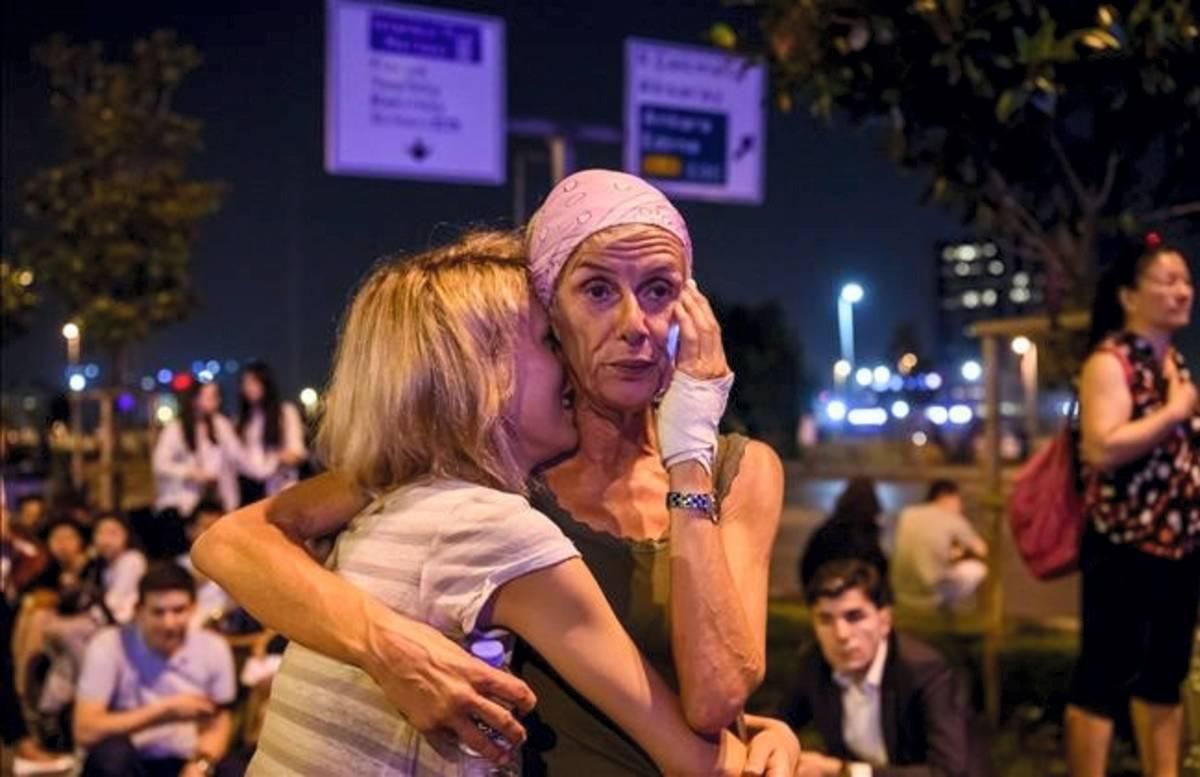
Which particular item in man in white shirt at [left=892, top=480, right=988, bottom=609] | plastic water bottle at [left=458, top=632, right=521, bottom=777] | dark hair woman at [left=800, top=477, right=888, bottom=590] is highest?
plastic water bottle at [left=458, top=632, right=521, bottom=777]

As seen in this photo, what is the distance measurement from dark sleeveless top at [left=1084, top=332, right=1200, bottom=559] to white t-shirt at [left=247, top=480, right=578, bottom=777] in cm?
280

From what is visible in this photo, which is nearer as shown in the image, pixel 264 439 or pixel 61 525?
pixel 61 525

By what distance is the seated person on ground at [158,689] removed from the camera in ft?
16.3

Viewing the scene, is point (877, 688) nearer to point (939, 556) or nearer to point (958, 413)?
point (939, 556)

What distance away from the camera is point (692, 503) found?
178 cm

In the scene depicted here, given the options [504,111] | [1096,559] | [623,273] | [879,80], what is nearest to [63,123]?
[504,111]

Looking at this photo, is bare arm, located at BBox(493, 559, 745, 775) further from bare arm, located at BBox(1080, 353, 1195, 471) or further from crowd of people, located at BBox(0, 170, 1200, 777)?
bare arm, located at BBox(1080, 353, 1195, 471)

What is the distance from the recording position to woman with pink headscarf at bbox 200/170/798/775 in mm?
1723

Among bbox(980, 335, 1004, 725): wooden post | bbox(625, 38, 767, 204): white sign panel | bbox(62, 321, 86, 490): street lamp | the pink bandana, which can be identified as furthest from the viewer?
bbox(62, 321, 86, 490): street lamp

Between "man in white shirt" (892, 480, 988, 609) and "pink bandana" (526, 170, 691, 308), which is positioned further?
"man in white shirt" (892, 480, 988, 609)

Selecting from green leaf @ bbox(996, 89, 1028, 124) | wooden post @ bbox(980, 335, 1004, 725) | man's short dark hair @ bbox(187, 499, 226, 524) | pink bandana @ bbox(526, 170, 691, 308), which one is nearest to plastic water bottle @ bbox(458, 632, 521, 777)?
pink bandana @ bbox(526, 170, 691, 308)

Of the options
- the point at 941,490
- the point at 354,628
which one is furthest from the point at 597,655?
the point at 941,490

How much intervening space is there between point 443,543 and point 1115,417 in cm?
283

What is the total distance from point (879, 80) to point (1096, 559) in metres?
1.66
